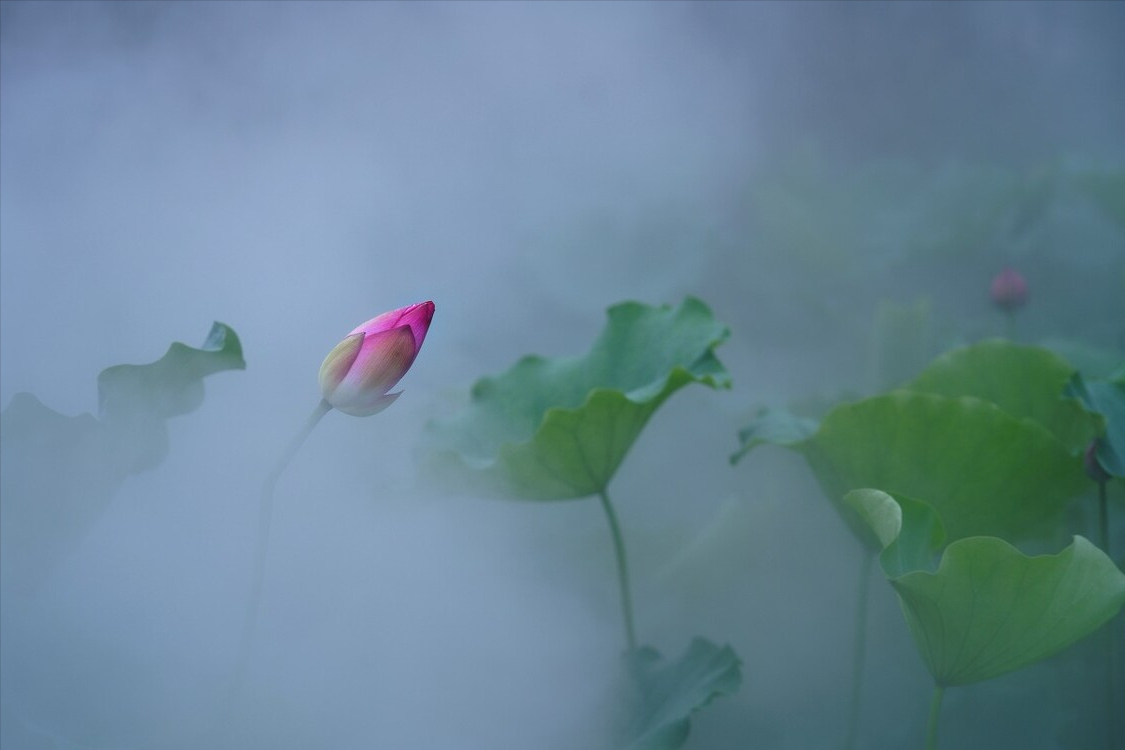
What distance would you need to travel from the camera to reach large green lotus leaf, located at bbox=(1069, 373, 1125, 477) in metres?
0.74

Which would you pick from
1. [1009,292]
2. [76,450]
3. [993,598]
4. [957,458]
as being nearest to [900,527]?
[993,598]

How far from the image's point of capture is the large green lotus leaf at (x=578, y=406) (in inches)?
30.5

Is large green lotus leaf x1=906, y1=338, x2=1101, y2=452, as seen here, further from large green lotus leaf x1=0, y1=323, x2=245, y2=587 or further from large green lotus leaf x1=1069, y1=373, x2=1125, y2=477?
large green lotus leaf x1=0, y1=323, x2=245, y2=587

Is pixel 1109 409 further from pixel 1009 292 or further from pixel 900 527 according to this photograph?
pixel 1009 292

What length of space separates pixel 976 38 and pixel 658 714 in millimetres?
1442

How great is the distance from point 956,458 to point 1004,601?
192mm

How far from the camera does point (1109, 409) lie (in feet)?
2.62

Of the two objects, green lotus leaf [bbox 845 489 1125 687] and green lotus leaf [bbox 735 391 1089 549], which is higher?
green lotus leaf [bbox 735 391 1089 549]

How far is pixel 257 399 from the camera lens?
976mm

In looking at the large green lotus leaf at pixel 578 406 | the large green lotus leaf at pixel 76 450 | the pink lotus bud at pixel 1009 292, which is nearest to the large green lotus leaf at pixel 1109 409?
the large green lotus leaf at pixel 578 406

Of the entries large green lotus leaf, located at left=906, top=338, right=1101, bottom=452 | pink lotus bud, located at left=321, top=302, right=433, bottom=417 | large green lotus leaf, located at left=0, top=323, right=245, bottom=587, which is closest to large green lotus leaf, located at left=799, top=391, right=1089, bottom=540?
large green lotus leaf, located at left=906, top=338, right=1101, bottom=452

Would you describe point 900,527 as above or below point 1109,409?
below

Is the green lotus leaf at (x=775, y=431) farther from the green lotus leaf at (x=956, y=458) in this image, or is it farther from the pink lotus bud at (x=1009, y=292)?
the pink lotus bud at (x=1009, y=292)

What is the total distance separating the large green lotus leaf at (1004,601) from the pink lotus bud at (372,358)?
32 centimetres
